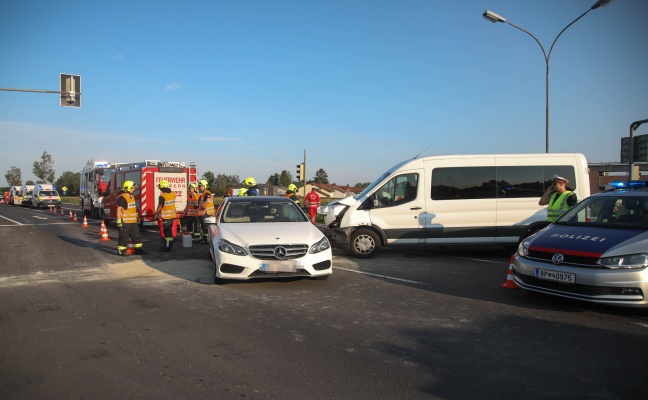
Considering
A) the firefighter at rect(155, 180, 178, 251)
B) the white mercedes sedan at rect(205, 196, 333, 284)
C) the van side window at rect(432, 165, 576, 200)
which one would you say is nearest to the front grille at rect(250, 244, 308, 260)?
the white mercedes sedan at rect(205, 196, 333, 284)

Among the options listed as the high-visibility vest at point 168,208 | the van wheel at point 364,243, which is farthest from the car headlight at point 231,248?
the high-visibility vest at point 168,208

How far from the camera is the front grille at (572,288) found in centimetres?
512

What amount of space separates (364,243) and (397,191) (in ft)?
4.58

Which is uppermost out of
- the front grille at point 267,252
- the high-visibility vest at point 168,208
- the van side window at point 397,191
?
the van side window at point 397,191

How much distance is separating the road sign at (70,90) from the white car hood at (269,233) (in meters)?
14.2

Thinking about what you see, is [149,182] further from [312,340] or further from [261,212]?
[312,340]

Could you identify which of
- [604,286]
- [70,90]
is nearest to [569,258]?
[604,286]

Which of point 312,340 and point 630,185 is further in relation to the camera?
point 630,185

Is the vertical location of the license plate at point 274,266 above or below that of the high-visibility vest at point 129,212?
below

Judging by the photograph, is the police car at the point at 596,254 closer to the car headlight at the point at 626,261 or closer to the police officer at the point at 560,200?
the car headlight at the point at 626,261

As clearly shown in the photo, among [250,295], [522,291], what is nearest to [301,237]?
[250,295]

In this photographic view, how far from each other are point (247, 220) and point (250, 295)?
194cm

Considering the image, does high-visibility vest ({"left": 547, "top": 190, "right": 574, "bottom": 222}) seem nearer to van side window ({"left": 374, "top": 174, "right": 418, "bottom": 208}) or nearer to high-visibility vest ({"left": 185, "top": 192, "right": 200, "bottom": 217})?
van side window ({"left": 374, "top": 174, "right": 418, "bottom": 208})

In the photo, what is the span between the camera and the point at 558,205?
797 centimetres
